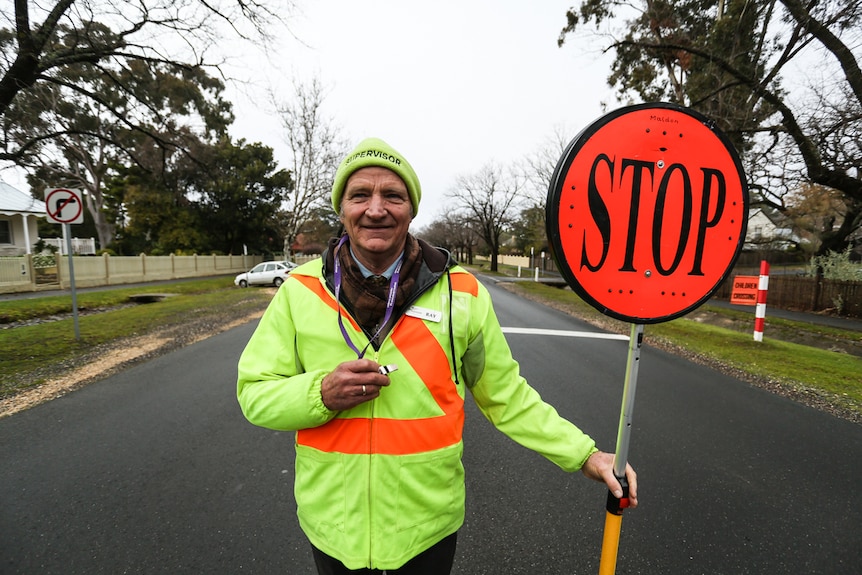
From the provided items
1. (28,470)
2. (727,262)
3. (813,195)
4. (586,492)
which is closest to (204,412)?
(28,470)

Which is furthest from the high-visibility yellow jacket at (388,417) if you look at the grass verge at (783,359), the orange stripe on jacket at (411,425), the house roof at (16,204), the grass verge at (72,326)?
the house roof at (16,204)

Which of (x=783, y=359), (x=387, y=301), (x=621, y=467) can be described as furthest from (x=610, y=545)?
(x=783, y=359)

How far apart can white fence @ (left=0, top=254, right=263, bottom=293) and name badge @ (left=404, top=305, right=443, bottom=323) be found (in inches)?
792

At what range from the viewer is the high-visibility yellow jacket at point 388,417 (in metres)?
1.28

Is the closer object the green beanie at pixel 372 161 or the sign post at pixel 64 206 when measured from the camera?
the green beanie at pixel 372 161

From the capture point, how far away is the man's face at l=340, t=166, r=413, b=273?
140cm

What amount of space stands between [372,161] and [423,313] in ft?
1.94

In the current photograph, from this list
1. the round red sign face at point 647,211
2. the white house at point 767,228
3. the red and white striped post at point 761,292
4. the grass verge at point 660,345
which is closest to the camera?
the round red sign face at point 647,211

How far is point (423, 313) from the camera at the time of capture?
4.47 ft

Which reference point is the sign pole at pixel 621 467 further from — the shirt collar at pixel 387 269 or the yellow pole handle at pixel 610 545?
the shirt collar at pixel 387 269

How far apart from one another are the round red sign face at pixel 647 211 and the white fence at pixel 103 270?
813 inches

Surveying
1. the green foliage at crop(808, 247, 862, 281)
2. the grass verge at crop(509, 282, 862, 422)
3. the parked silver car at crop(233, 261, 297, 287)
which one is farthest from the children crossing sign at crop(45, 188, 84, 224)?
the green foliage at crop(808, 247, 862, 281)

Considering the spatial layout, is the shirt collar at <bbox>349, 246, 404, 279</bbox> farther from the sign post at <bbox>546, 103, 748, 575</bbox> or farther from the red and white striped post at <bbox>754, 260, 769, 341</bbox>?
the red and white striped post at <bbox>754, 260, 769, 341</bbox>

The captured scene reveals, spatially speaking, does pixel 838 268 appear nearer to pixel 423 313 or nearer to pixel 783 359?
pixel 783 359
